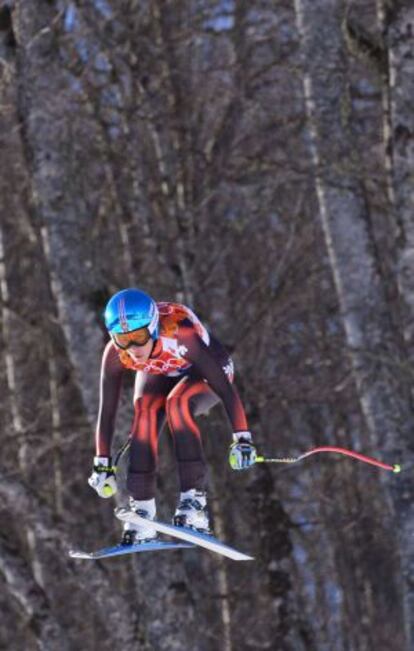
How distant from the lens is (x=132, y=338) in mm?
9773

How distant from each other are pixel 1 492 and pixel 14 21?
163 inches

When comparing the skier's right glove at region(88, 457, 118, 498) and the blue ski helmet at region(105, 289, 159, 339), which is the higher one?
the blue ski helmet at region(105, 289, 159, 339)

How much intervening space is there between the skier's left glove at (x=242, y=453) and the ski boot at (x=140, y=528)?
84 cm

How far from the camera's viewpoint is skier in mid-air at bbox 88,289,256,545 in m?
10.0

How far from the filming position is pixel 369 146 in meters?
24.0

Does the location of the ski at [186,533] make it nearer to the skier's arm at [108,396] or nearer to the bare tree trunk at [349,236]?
the skier's arm at [108,396]

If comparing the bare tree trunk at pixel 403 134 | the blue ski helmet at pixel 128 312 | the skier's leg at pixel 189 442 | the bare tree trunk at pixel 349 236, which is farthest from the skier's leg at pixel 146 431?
the bare tree trunk at pixel 349 236

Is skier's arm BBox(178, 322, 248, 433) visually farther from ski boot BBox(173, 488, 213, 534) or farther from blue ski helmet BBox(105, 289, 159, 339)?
ski boot BBox(173, 488, 213, 534)

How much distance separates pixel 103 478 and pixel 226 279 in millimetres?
14559

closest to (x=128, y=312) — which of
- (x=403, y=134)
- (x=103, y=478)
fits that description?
(x=103, y=478)

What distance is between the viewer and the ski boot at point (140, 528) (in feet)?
34.5

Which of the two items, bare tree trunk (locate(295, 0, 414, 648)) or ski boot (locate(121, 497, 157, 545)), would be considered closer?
ski boot (locate(121, 497, 157, 545))

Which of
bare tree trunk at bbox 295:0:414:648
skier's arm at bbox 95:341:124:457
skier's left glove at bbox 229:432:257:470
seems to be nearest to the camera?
skier's left glove at bbox 229:432:257:470

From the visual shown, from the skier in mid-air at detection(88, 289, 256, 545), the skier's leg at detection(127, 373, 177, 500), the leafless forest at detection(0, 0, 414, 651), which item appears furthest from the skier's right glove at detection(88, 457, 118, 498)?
Result: the leafless forest at detection(0, 0, 414, 651)
